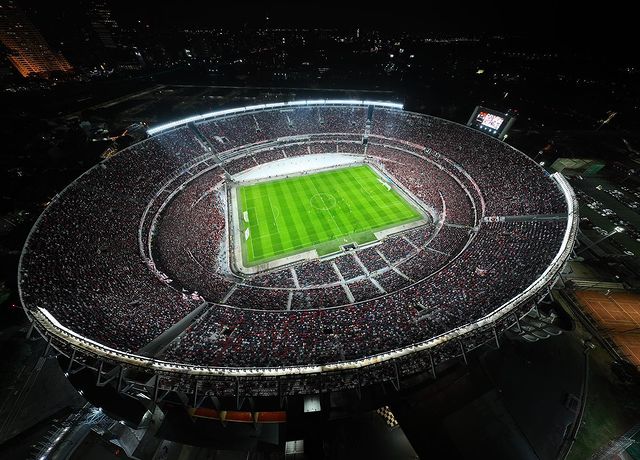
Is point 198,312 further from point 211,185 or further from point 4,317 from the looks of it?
point 211,185

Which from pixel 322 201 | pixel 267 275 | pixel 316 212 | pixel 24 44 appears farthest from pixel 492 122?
pixel 24 44

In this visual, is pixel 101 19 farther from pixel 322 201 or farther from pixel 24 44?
pixel 322 201

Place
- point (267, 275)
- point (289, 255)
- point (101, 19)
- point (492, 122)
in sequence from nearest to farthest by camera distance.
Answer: point (267, 275), point (289, 255), point (492, 122), point (101, 19)

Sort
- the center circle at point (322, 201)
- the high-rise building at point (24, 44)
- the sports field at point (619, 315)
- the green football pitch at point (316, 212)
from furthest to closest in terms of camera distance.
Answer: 1. the high-rise building at point (24, 44)
2. the center circle at point (322, 201)
3. the green football pitch at point (316, 212)
4. the sports field at point (619, 315)

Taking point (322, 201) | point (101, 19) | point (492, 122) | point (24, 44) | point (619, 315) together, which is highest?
point (492, 122)

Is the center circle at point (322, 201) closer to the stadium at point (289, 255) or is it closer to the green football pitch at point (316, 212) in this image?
the green football pitch at point (316, 212)

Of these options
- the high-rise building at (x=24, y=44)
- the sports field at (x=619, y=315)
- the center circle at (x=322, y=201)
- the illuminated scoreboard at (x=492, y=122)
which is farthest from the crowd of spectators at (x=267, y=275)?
the high-rise building at (x=24, y=44)
